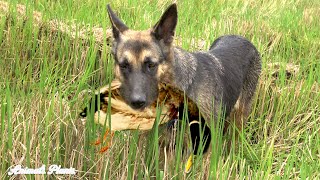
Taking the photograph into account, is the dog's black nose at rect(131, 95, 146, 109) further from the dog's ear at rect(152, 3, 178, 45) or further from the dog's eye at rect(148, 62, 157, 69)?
the dog's ear at rect(152, 3, 178, 45)

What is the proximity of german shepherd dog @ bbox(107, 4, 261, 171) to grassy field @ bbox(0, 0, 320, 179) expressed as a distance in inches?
6.7

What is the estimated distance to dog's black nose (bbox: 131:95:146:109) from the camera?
120 inches

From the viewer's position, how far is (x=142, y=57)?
3506 mm

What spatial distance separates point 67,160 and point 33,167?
0.24 meters

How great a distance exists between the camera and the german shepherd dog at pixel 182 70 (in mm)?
3299

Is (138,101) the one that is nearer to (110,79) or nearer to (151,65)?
(110,79)

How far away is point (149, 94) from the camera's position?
3219 mm

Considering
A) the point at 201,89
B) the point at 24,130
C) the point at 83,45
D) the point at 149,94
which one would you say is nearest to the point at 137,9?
the point at 83,45

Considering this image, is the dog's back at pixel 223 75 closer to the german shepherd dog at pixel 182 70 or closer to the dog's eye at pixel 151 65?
the german shepherd dog at pixel 182 70

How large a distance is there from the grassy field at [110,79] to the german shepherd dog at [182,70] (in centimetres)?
17

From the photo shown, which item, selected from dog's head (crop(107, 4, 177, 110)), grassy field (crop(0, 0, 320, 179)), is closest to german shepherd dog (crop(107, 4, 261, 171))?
dog's head (crop(107, 4, 177, 110))

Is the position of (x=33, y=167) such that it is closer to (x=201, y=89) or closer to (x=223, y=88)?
(x=201, y=89)

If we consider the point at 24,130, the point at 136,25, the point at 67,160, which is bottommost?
the point at 67,160

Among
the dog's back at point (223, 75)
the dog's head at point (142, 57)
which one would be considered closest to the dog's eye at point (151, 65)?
the dog's head at point (142, 57)
